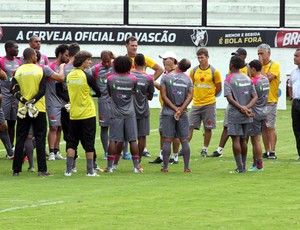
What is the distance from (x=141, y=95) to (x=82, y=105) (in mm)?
1748

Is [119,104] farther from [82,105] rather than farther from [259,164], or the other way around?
[259,164]

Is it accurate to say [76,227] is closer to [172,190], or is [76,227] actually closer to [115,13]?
[172,190]

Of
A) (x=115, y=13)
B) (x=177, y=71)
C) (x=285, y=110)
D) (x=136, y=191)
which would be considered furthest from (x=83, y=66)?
(x=115, y=13)

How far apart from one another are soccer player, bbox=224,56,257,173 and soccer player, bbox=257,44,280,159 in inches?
104

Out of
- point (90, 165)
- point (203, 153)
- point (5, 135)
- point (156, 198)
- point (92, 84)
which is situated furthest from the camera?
point (203, 153)

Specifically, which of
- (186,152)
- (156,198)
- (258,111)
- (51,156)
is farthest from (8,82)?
Result: (156,198)

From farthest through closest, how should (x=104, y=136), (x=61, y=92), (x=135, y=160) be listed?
(x=104, y=136)
(x=61, y=92)
(x=135, y=160)

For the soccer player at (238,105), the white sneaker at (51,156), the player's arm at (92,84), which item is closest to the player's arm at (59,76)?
the player's arm at (92,84)

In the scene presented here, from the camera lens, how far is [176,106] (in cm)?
1672

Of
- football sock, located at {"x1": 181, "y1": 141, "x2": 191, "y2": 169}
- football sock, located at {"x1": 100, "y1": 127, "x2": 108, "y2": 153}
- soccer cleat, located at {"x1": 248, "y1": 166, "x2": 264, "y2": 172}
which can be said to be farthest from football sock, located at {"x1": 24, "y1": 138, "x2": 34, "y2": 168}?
soccer cleat, located at {"x1": 248, "y1": 166, "x2": 264, "y2": 172}

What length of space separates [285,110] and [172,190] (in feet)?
61.4

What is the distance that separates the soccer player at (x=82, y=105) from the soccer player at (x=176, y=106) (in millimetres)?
1296

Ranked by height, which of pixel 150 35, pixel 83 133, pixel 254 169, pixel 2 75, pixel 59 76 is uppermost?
pixel 59 76

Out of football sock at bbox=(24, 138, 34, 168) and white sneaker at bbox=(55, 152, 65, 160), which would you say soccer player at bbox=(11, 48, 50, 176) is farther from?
white sneaker at bbox=(55, 152, 65, 160)
